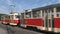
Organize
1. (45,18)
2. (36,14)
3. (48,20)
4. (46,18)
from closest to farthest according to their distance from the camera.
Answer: (48,20) → (46,18) → (45,18) → (36,14)

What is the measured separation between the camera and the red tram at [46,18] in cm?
2245

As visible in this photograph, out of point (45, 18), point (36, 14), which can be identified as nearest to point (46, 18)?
point (45, 18)

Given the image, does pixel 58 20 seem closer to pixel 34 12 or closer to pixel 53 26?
pixel 53 26

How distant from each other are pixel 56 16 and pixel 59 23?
33.1 inches

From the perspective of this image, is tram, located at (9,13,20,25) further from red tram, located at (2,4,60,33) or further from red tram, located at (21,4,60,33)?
red tram, located at (21,4,60,33)

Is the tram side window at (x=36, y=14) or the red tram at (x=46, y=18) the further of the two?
the tram side window at (x=36, y=14)

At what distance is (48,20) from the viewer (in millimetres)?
23734

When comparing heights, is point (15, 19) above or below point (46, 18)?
above

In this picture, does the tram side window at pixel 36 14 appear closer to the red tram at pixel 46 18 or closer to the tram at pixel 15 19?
the red tram at pixel 46 18

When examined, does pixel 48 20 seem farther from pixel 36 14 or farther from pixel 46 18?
pixel 36 14

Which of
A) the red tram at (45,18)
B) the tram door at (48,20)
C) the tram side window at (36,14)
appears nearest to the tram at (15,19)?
the red tram at (45,18)

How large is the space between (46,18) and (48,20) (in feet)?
2.12

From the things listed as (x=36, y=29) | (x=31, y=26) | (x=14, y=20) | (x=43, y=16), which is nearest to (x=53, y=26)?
(x=43, y=16)

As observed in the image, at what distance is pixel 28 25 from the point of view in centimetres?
3059
